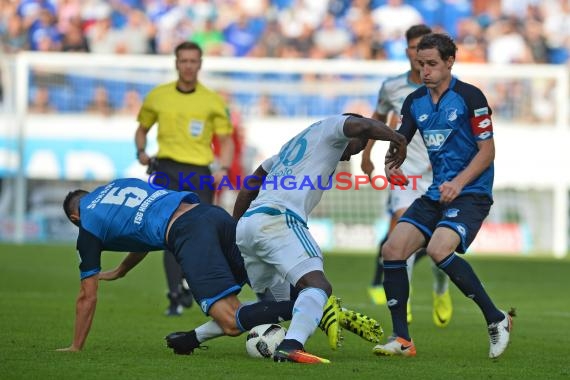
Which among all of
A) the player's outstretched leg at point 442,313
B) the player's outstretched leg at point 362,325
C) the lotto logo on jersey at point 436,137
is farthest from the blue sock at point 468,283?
the player's outstretched leg at point 442,313

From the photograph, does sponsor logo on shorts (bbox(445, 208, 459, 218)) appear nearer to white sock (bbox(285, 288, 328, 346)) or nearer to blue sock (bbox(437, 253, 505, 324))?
blue sock (bbox(437, 253, 505, 324))

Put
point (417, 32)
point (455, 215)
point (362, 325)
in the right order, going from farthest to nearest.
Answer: point (417, 32)
point (455, 215)
point (362, 325)

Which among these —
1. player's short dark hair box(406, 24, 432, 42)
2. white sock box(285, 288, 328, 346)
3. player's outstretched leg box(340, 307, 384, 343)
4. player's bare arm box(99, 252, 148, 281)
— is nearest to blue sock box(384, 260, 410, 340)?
player's outstretched leg box(340, 307, 384, 343)

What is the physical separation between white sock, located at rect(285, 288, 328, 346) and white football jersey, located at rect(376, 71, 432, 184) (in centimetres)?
387

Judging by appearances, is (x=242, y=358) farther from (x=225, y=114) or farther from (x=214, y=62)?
(x=214, y=62)

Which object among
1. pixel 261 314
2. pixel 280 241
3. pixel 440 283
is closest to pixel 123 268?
pixel 261 314

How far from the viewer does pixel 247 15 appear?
26562mm

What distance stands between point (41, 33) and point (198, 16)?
10.9 feet

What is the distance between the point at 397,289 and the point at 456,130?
1.15 metres

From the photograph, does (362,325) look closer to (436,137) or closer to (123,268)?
(436,137)

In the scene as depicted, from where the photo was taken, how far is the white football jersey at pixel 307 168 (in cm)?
774

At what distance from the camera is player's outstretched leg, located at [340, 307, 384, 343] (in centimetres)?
784

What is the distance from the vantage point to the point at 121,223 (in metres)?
7.98

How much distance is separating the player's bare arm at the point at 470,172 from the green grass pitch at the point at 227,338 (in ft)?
3.54
